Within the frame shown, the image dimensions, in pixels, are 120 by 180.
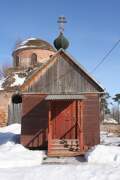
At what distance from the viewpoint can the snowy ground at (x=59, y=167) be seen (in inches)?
462

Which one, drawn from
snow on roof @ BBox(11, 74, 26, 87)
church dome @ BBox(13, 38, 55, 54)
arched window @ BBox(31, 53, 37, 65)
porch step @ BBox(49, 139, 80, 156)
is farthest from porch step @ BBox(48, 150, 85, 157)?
church dome @ BBox(13, 38, 55, 54)

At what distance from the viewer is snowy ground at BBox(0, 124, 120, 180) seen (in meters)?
11.7

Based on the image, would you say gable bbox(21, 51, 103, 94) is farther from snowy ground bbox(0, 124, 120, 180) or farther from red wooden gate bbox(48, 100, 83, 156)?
snowy ground bbox(0, 124, 120, 180)

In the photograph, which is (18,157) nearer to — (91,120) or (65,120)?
(65,120)

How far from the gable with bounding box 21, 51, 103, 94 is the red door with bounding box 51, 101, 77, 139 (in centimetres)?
72

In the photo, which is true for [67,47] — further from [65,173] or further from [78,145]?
[65,173]

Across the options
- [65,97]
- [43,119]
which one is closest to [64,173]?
[65,97]

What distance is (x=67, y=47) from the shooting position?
65.8 ft

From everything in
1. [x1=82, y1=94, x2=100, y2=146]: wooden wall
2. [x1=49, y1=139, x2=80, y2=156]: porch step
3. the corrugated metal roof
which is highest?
the corrugated metal roof

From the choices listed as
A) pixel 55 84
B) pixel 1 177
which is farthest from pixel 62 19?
pixel 1 177

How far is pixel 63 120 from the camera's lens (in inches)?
730

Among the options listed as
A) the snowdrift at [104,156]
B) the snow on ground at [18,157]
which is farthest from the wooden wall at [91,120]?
the snowdrift at [104,156]

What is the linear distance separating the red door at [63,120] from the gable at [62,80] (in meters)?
0.72

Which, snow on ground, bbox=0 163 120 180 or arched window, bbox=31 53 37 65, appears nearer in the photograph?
snow on ground, bbox=0 163 120 180
